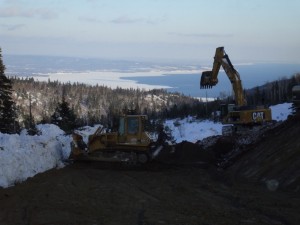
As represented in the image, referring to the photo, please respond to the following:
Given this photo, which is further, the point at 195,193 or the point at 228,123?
the point at 228,123

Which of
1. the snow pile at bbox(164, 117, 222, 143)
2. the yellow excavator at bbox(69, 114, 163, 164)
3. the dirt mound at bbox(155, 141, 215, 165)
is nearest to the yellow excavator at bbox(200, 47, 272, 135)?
the dirt mound at bbox(155, 141, 215, 165)

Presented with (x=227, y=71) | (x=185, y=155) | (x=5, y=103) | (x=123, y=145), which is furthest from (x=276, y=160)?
(x=5, y=103)

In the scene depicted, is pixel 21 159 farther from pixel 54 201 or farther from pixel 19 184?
pixel 54 201

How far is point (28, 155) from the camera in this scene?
826 inches

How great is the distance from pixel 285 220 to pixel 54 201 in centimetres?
676

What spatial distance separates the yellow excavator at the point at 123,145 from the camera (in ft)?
81.8

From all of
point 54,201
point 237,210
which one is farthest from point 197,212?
point 54,201

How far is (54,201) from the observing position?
1482 cm

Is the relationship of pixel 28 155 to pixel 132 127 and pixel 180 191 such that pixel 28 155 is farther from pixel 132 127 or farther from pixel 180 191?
pixel 180 191

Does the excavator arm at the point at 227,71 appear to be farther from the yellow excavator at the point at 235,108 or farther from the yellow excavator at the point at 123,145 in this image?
the yellow excavator at the point at 123,145

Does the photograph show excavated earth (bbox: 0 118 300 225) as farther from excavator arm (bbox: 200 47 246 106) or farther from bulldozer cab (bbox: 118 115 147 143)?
excavator arm (bbox: 200 47 246 106)

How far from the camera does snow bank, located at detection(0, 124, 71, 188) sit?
62.1ft

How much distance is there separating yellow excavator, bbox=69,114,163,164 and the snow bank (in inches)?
38.2

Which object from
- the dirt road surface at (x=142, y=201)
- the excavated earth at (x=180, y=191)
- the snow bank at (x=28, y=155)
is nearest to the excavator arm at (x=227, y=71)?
the excavated earth at (x=180, y=191)
